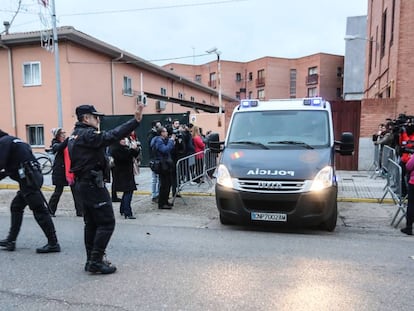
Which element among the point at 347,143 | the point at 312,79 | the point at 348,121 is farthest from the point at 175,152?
the point at 312,79

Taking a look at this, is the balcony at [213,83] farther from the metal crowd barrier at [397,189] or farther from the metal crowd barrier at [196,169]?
the metal crowd barrier at [397,189]

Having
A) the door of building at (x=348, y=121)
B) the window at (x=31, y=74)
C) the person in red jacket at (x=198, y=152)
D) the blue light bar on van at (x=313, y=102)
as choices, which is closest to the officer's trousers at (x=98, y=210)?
the blue light bar on van at (x=313, y=102)

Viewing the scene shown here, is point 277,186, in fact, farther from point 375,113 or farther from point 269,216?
point 375,113

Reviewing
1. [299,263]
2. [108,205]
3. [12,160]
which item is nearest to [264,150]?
[299,263]

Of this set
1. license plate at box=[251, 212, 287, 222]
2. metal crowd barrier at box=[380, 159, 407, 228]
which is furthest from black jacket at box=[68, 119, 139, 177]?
metal crowd barrier at box=[380, 159, 407, 228]

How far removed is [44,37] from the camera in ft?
50.3

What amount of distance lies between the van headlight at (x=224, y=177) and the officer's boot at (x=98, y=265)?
2363 mm

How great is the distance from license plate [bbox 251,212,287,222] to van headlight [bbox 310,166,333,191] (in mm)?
602

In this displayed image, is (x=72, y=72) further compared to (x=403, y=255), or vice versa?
(x=72, y=72)

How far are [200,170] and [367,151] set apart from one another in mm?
6455

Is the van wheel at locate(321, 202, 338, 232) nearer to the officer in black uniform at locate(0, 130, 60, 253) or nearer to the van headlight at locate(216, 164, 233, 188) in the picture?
the van headlight at locate(216, 164, 233, 188)

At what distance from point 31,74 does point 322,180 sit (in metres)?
15.0

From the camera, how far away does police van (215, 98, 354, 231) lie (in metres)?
5.61

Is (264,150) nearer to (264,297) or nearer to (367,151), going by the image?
(264,297)
